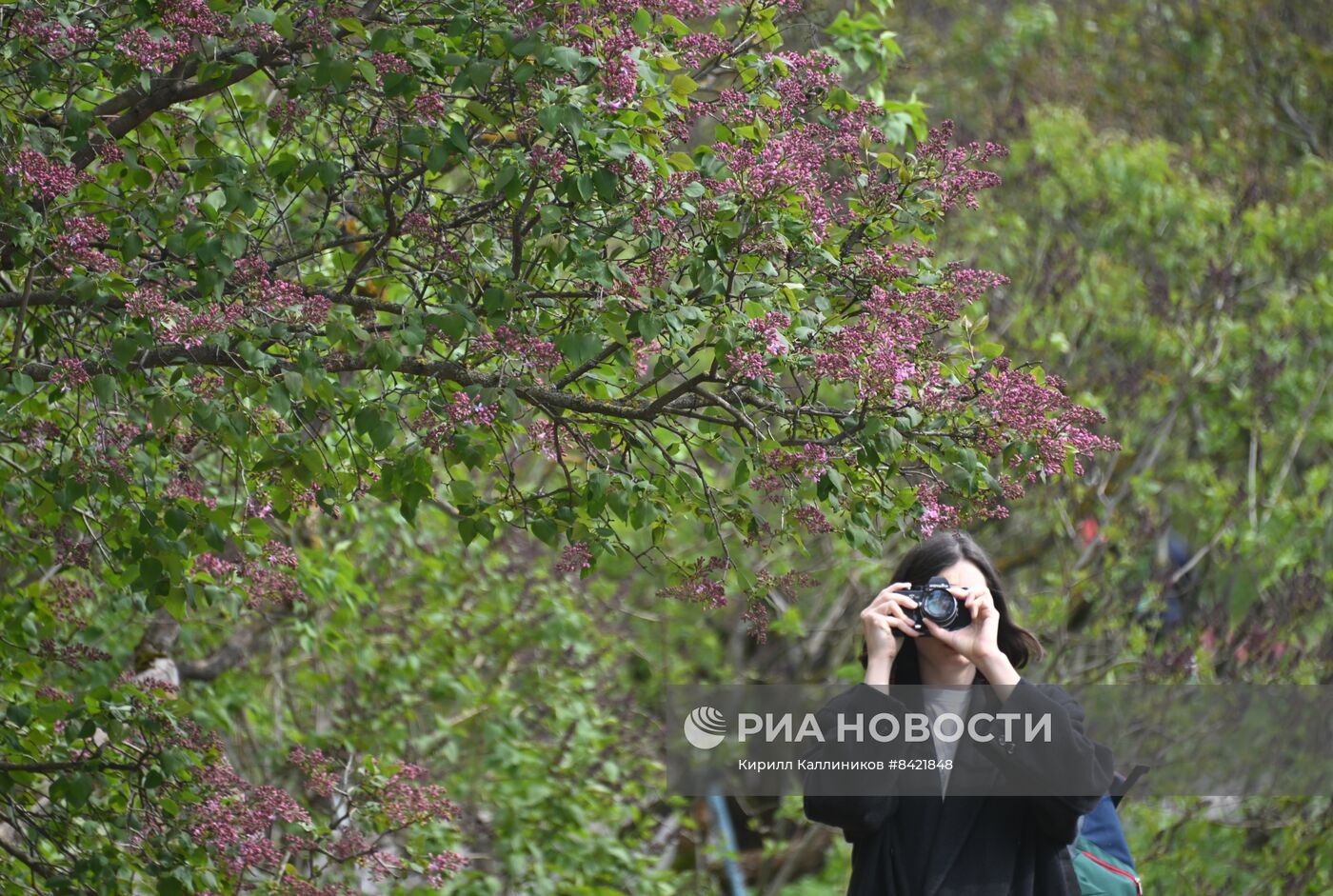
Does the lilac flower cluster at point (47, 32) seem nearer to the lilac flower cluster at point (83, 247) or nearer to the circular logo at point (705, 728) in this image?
the lilac flower cluster at point (83, 247)

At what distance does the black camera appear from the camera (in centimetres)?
349

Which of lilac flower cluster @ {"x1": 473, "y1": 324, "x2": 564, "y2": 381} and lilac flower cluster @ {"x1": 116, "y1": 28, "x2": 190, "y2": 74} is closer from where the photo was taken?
lilac flower cluster @ {"x1": 116, "y1": 28, "x2": 190, "y2": 74}

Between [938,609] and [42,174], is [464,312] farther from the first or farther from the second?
[938,609]

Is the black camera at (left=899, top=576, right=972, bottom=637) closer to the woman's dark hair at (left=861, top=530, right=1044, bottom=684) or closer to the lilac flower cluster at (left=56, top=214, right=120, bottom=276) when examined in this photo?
the woman's dark hair at (left=861, top=530, right=1044, bottom=684)

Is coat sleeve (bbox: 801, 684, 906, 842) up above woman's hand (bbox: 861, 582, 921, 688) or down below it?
below

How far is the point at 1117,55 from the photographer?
13570mm

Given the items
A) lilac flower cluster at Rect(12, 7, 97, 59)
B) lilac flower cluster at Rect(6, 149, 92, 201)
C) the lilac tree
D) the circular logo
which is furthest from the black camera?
lilac flower cluster at Rect(12, 7, 97, 59)

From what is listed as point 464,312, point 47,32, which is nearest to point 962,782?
point 464,312

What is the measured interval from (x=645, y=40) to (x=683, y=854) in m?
6.27

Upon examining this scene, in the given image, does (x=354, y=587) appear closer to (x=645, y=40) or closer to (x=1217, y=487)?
(x=645, y=40)

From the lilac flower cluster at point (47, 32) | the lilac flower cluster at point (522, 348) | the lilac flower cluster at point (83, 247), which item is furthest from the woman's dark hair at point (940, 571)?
the lilac flower cluster at point (47, 32)

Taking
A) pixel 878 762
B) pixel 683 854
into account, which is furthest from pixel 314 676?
pixel 878 762

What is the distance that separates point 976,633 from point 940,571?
209 millimetres

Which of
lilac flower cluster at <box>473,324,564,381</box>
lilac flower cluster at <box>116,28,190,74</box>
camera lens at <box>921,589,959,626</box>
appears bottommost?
camera lens at <box>921,589,959,626</box>
